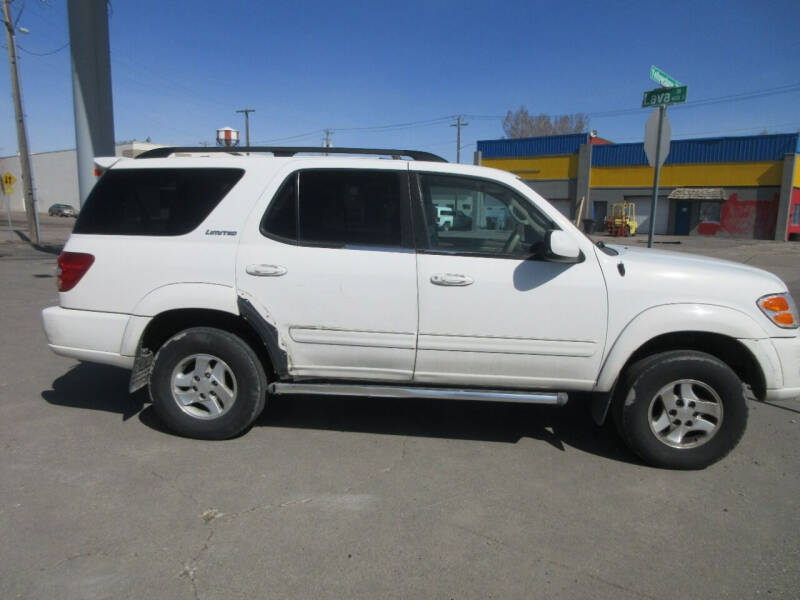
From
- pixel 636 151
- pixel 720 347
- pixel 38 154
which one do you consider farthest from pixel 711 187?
pixel 38 154

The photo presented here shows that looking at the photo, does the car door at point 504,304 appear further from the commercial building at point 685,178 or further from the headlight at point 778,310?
the commercial building at point 685,178

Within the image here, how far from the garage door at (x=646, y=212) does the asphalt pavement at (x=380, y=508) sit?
38380 millimetres

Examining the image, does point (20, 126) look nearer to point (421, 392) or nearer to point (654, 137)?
point (654, 137)

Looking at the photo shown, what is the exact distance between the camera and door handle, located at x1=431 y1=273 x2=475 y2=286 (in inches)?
146

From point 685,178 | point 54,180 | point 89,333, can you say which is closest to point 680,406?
point 89,333

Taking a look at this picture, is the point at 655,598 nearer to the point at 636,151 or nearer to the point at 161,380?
the point at 161,380

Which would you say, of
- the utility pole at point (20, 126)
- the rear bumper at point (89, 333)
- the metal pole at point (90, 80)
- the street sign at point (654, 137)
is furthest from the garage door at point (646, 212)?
the rear bumper at point (89, 333)

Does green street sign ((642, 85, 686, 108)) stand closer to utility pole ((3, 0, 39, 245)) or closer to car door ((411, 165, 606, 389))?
car door ((411, 165, 606, 389))

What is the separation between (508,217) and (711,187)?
39437 mm

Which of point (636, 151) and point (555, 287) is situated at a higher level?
point (636, 151)

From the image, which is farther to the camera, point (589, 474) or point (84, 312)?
point (84, 312)

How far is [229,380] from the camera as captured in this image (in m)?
4.06

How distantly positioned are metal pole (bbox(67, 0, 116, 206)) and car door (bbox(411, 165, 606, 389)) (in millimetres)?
8819

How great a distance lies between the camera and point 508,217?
154 inches
